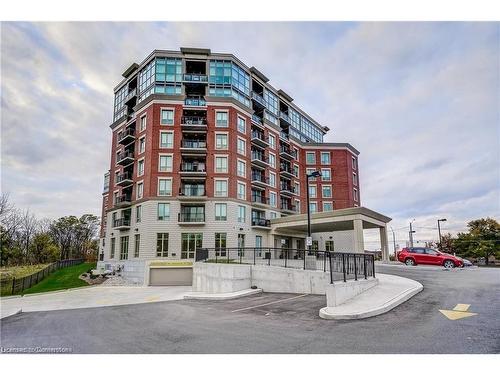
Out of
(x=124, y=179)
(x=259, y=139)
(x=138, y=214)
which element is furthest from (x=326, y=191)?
(x=124, y=179)

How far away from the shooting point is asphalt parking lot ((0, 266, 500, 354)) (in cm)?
686

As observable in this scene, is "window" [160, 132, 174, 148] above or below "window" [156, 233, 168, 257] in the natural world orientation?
above

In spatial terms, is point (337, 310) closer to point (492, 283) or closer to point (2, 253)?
point (492, 283)

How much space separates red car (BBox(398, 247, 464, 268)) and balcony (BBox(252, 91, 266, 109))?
929 inches

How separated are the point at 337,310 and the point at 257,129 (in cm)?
3243

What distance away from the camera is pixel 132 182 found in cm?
3672

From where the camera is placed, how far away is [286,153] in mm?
44219

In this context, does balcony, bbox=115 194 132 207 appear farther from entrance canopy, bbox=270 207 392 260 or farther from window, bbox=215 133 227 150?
entrance canopy, bbox=270 207 392 260

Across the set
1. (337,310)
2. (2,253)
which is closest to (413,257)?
(337,310)

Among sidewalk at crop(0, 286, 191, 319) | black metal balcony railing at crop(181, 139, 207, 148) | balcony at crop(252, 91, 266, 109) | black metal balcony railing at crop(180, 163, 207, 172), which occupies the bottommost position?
sidewalk at crop(0, 286, 191, 319)

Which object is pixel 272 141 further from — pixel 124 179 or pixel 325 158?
pixel 124 179

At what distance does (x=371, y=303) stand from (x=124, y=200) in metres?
32.1

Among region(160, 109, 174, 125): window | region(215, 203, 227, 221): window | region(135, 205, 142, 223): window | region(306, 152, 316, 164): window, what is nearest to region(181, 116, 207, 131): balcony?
region(160, 109, 174, 125): window

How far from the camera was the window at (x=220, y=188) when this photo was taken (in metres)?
34.8
